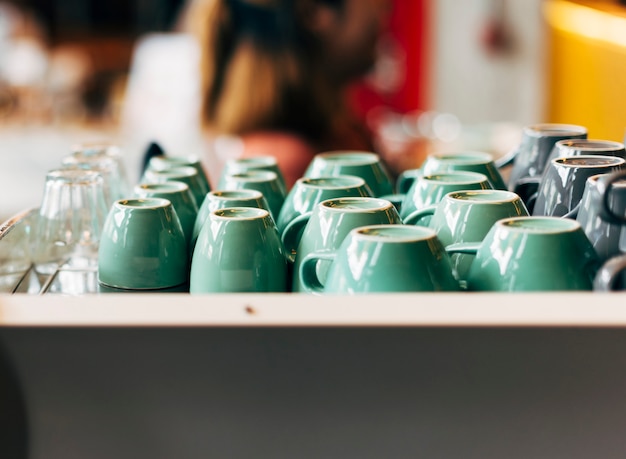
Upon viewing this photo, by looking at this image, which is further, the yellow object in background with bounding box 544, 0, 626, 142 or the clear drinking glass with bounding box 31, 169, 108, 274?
the yellow object in background with bounding box 544, 0, 626, 142

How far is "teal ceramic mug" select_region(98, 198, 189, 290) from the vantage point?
0.80m

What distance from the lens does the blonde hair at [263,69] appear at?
1880 mm

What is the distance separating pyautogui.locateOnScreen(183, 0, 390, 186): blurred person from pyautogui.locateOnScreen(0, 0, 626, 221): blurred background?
26 cm

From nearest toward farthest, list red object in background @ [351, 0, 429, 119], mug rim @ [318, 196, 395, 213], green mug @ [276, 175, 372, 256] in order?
mug rim @ [318, 196, 395, 213] < green mug @ [276, 175, 372, 256] < red object in background @ [351, 0, 429, 119]

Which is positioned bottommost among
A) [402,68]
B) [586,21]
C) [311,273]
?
[311,273]

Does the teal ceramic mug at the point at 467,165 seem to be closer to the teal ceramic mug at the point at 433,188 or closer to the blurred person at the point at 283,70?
the teal ceramic mug at the point at 433,188

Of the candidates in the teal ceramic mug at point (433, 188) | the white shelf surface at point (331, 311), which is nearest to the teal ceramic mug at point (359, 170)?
the teal ceramic mug at point (433, 188)

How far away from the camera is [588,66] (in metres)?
2.53

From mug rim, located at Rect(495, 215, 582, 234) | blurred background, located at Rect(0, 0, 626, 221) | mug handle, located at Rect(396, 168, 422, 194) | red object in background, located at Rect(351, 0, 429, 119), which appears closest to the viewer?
mug rim, located at Rect(495, 215, 582, 234)

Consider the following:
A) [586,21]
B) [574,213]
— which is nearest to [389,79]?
[586,21]

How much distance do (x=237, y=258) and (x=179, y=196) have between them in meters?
0.21

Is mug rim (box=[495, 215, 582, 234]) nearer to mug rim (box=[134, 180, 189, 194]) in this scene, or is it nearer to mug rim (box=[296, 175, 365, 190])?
mug rim (box=[296, 175, 365, 190])

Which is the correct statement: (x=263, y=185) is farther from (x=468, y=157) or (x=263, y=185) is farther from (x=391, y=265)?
(x=391, y=265)

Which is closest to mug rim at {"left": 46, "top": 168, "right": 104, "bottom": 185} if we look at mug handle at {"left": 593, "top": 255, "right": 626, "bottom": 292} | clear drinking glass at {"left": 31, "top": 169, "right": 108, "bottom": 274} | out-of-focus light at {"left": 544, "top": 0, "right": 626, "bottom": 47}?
clear drinking glass at {"left": 31, "top": 169, "right": 108, "bottom": 274}
